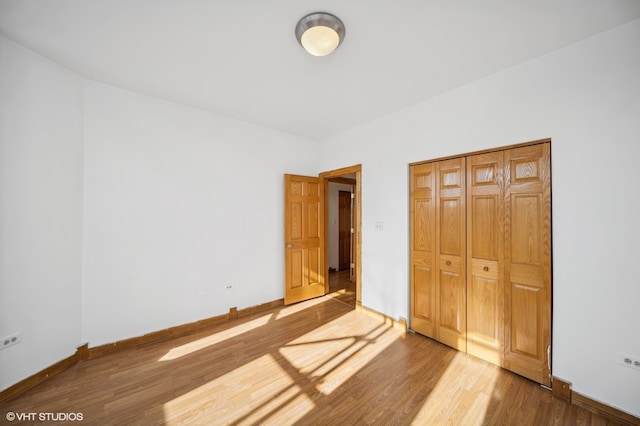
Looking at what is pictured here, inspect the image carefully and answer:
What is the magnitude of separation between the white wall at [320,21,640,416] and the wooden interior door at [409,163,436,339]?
0.63 metres

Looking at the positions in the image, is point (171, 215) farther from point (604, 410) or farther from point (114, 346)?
point (604, 410)

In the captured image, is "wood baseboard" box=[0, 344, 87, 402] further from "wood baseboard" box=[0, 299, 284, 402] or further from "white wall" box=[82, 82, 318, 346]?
"white wall" box=[82, 82, 318, 346]

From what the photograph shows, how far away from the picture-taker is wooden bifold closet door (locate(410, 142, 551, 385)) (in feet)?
6.53

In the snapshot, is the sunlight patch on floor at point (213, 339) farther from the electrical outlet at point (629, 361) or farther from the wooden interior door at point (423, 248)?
the electrical outlet at point (629, 361)

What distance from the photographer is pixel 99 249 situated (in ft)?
7.92

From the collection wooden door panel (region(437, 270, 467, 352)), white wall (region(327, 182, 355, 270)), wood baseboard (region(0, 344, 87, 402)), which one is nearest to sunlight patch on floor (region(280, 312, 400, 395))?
wooden door panel (region(437, 270, 467, 352))

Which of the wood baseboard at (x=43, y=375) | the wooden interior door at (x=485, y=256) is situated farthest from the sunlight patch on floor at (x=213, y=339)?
the wooden interior door at (x=485, y=256)

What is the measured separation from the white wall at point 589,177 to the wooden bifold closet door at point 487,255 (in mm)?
101

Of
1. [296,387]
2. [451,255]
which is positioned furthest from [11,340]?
[451,255]

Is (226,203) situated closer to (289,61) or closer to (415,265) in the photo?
(289,61)

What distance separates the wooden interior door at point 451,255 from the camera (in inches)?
97.0

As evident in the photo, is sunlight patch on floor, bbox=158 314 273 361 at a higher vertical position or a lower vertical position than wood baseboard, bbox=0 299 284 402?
lower

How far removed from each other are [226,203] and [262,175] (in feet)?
2.34

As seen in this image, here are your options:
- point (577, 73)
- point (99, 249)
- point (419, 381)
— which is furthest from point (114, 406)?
point (577, 73)
